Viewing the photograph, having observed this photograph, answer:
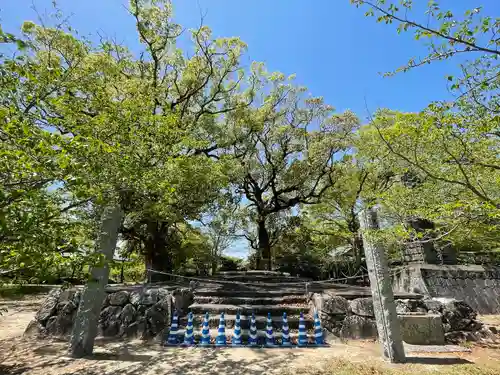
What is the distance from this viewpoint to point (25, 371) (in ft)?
13.7

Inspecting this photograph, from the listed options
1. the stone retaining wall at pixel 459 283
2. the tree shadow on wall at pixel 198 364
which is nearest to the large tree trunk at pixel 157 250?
the tree shadow on wall at pixel 198 364

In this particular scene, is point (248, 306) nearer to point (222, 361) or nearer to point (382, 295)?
point (222, 361)

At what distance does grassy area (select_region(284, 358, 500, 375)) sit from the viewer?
4.02 m

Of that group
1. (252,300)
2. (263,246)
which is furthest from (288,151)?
(252,300)

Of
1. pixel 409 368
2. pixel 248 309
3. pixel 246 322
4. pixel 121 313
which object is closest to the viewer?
pixel 409 368

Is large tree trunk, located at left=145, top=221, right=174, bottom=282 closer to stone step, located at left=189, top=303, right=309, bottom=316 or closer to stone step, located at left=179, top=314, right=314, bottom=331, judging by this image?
stone step, located at left=189, top=303, right=309, bottom=316

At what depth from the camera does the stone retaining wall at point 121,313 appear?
20.0ft

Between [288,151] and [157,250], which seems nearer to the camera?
[157,250]

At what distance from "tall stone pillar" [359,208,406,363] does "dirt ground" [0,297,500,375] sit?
245mm

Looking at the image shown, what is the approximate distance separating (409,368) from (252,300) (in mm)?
3862

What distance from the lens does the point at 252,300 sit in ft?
23.7

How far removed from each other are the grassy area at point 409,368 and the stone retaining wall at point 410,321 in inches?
43.5

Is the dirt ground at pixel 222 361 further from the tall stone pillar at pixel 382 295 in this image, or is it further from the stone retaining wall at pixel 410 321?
the stone retaining wall at pixel 410 321

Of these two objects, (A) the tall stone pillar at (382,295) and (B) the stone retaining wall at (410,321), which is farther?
(B) the stone retaining wall at (410,321)
